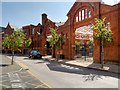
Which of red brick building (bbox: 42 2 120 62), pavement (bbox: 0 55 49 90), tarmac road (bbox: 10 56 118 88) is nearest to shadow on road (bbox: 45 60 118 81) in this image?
tarmac road (bbox: 10 56 118 88)

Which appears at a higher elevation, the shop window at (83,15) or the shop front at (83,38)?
the shop window at (83,15)

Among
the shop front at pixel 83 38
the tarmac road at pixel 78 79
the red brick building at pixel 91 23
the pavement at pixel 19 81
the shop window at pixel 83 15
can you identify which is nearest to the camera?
the pavement at pixel 19 81

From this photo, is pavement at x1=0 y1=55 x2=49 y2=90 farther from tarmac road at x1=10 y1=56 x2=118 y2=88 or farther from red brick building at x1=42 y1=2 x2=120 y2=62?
red brick building at x1=42 y1=2 x2=120 y2=62

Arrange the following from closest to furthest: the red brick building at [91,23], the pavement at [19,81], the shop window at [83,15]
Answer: the pavement at [19,81] → the red brick building at [91,23] → the shop window at [83,15]

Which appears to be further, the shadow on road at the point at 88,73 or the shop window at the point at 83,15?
the shop window at the point at 83,15

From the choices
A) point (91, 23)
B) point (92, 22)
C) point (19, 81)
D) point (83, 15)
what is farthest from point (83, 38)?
point (19, 81)

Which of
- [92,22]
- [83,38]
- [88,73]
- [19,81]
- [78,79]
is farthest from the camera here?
[83,38]

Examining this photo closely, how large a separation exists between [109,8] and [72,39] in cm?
1183

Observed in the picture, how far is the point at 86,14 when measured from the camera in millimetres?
30703

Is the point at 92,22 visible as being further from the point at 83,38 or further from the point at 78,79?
the point at 83,38

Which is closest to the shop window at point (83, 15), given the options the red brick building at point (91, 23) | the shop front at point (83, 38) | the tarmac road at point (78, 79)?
the red brick building at point (91, 23)

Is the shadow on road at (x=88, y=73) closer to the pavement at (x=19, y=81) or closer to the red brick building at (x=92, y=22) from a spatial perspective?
the pavement at (x=19, y=81)

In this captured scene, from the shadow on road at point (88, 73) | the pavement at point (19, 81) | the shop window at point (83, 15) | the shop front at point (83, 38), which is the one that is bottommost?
the shadow on road at point (88, 73)

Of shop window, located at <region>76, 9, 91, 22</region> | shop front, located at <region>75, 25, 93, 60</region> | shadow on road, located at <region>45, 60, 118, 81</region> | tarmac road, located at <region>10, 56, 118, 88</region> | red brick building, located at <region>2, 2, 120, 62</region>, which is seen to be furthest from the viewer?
shop front, located at <region>75, 25, 93, 60</region>
